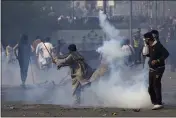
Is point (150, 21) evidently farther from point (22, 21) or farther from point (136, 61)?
point (136, 61)

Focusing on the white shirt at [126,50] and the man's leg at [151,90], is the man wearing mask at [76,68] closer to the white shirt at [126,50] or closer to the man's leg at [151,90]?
the man's leg at [151,90]

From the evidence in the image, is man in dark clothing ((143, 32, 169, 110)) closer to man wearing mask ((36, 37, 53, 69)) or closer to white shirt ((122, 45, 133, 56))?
white shirt ((122, 45, 133, 56))

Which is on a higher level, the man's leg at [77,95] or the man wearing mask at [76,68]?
the man wearing mask at [76,68]

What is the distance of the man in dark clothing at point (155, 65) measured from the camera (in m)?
9.39

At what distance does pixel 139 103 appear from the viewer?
393 inches

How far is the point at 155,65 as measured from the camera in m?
9.41

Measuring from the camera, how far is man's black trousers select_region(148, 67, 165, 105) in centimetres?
940

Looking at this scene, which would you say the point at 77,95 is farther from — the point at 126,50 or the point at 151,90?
the point at 126,50

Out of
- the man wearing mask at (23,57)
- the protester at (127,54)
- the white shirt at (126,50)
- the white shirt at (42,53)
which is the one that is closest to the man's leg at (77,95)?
the protester at (127,54)

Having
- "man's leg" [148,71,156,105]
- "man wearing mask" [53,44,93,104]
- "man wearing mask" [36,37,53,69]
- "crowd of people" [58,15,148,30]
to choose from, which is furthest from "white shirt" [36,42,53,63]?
"crowd of people" [58,15,148,30]

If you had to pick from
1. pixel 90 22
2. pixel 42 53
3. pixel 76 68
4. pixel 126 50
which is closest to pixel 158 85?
pixel 76 68

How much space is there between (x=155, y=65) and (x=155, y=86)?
38 cm

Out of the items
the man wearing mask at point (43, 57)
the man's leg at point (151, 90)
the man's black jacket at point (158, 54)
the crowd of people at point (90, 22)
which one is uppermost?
the man's black jacket at point (158, 54)

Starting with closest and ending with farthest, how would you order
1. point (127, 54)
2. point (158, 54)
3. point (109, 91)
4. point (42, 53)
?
1. point (158, 54)
2. point (109, 91)
3. point (127, 54)
4. point (42, 53)
